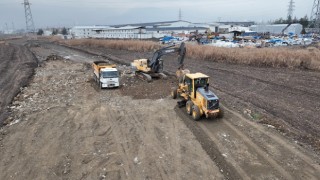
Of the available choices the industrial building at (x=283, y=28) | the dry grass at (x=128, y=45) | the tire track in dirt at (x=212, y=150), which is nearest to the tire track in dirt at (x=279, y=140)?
the tire track in dirt at (x=212, y=150)

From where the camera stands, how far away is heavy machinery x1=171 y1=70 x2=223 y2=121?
13.1 meters

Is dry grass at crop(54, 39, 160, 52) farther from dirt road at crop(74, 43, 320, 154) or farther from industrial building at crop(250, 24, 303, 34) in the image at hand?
industrial building at crop(250, 24, 303, 34)

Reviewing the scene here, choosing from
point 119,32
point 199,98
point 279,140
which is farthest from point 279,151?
point 119,32

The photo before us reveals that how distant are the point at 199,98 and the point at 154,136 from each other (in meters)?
3.01

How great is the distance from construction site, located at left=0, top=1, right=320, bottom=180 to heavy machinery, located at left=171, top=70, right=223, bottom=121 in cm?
5

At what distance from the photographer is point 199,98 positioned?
536 inches

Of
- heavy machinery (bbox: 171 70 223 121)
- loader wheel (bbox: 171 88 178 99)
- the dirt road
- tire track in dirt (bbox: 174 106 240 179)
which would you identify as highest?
heavy machinery (bbox: 171 70 223 121)

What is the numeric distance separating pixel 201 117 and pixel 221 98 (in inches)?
162

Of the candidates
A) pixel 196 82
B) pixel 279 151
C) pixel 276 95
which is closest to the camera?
pixel 279 151

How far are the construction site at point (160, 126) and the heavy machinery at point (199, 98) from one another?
1.8 inches

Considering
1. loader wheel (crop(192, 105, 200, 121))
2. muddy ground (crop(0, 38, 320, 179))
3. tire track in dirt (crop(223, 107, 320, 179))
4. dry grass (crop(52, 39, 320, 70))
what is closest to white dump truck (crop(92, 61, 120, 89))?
muddy ground (crop(0, 38, 320, 179))

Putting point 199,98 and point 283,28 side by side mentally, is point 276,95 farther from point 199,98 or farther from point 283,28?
point 283,28

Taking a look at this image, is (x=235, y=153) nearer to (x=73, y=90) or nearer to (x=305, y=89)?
(x=305, y=89)

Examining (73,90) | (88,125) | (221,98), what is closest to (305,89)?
(221,98)
